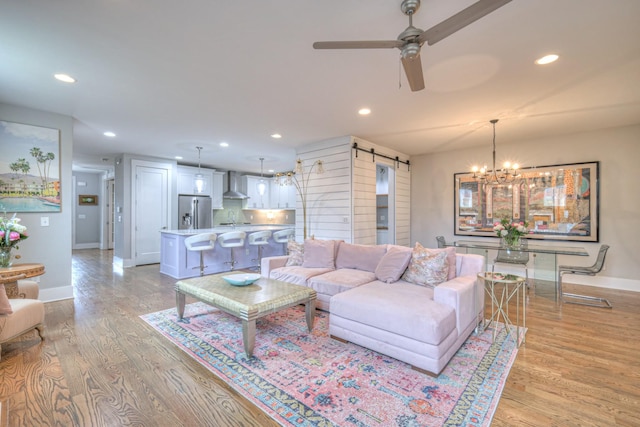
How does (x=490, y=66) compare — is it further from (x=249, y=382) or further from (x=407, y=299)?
(x=249, y=382)

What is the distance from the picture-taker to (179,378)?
7.22ft

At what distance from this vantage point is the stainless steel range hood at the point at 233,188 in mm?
9148

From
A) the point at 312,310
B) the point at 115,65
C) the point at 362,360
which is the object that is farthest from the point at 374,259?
the point at 115,65

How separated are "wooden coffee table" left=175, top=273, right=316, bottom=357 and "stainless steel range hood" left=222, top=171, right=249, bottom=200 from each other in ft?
19.8

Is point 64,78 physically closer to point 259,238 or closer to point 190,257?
point 190,257

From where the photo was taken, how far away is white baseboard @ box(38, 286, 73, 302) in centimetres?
406

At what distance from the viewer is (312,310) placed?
298 cm

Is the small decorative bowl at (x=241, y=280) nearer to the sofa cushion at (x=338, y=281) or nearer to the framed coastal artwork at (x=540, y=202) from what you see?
the sofa cushion at (x=338, y=281)

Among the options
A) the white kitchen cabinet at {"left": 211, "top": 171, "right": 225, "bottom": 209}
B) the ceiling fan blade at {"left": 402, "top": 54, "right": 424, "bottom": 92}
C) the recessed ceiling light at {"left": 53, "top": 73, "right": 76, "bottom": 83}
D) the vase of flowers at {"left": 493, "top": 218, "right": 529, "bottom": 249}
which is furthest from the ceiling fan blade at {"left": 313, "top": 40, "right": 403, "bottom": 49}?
the white kitchen cabinet at {"left": 211, "top": 171, "right": 225, "bottom": 209}

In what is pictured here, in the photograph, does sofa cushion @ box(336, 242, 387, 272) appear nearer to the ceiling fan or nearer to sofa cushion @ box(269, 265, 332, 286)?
sofa cushion @ box(269, 265, 332, 286)

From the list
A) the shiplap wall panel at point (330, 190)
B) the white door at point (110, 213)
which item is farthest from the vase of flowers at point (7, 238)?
the white door at point (110, 213)

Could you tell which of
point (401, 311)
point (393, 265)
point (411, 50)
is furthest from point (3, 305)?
point (411, 50)

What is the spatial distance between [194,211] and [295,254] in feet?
16.3

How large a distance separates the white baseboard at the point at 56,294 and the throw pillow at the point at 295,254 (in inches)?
132
